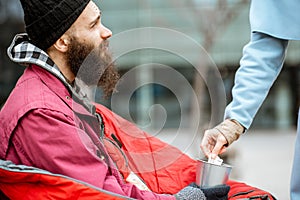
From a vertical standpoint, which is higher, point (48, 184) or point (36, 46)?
point (36, 46)

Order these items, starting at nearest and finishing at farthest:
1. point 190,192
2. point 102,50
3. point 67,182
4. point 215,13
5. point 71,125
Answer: point 67,182 < point 71,125 < point 190,192 < point 102,50 < point 215,13

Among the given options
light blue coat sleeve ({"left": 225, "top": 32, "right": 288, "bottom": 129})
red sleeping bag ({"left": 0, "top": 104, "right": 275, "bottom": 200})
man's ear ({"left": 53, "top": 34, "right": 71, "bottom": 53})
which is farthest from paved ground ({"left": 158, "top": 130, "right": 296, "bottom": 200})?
man's ear ({"left": 53, "top": 34, "right": 71, "bottom": 53})

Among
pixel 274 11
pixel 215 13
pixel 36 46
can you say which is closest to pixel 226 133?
pixel 274 11

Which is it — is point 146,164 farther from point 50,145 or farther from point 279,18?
point 279,18

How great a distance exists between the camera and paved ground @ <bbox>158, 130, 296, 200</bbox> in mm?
6801

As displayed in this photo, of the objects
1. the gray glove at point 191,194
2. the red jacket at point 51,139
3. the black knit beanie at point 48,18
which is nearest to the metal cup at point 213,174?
the gray glove at point 191,194

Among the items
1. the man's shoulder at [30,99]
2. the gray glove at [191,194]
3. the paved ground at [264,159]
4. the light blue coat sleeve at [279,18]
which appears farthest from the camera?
the paved ground at [264,159]

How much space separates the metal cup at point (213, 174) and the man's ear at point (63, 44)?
0.78m

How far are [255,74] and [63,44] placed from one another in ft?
2.88

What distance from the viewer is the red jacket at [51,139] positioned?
2.20 metres

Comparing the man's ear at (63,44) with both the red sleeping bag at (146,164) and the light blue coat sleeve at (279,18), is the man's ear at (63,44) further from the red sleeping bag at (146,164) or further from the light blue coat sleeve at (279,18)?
the light blue coat sleeve at (279,18)

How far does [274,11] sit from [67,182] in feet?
3.80

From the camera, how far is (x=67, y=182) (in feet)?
6.96

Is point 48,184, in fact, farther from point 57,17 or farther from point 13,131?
point 57,17
